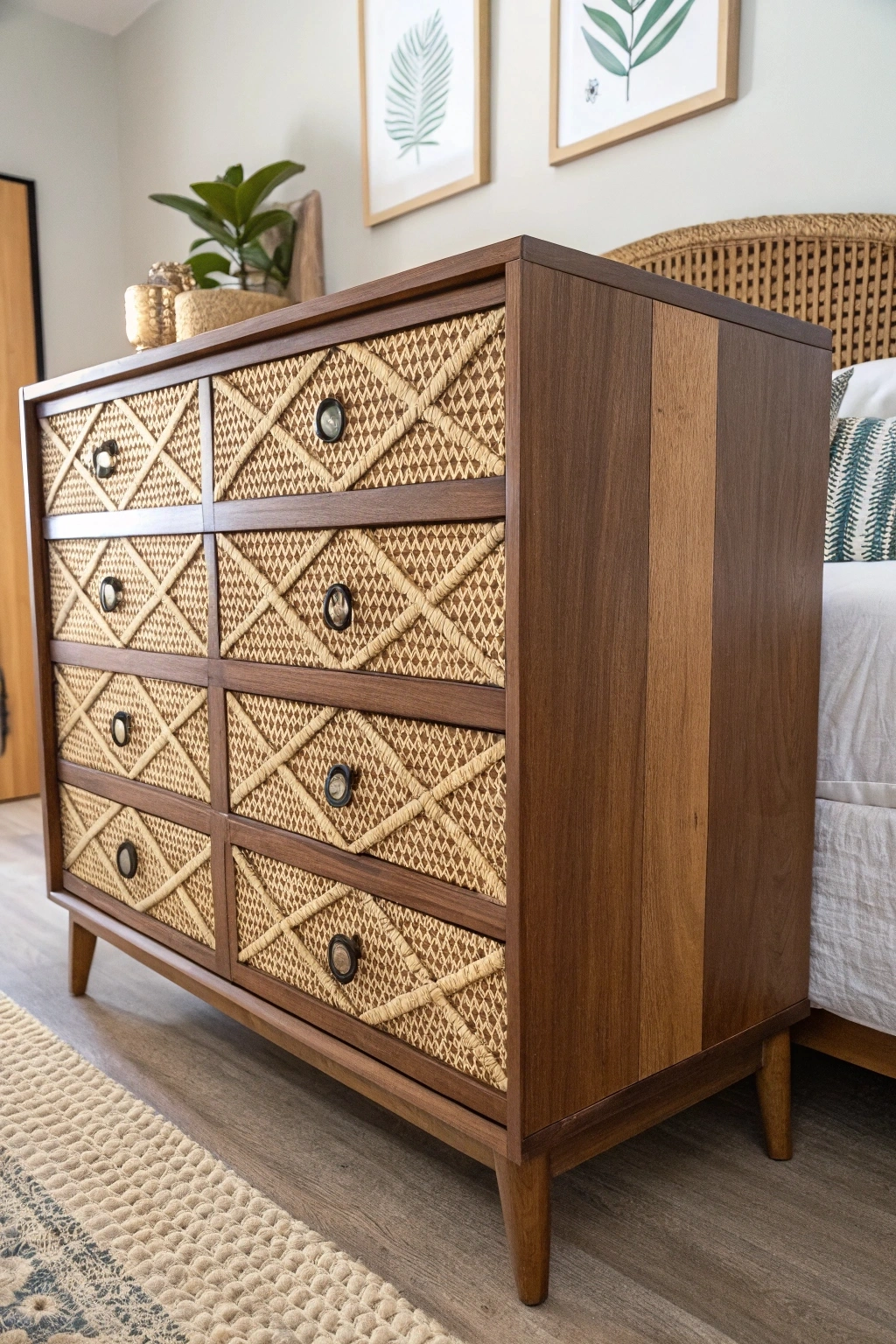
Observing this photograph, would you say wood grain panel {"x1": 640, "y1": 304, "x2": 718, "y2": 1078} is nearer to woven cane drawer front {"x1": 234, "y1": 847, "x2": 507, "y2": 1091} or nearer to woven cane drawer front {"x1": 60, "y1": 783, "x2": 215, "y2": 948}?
woven cane drawer front {"x1": 234, "y1": 847, "x2": 507, "y2": 1091}

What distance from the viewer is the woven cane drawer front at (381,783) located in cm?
86

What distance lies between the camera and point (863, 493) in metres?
1.22

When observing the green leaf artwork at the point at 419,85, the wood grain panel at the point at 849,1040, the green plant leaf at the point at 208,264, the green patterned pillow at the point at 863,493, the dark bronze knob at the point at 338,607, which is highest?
the green leaf artwork at the point at 419,85

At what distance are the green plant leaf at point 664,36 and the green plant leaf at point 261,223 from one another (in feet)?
3.21

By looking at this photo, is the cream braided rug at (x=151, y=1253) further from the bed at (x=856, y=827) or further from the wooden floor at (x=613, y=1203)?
the bed at (x=856, y=827)

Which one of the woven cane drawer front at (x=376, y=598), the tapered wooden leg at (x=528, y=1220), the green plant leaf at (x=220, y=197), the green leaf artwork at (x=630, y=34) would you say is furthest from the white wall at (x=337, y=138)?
the tapered wooden leg at (x=528, y=1220)

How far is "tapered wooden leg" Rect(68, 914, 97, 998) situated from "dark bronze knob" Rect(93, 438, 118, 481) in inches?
27.3

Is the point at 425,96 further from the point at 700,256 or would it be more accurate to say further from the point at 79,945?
the point at 79,945

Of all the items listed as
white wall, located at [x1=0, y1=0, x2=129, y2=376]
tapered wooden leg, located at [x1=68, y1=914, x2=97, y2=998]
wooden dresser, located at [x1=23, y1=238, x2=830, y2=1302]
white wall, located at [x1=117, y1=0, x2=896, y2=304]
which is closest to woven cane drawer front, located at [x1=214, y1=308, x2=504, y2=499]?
wooden dresser, located at [x1=23, y1=238, x2=830, y2=1302]

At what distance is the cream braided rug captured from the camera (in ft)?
2.81

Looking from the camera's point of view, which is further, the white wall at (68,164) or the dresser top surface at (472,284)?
the white wall at (68,164)

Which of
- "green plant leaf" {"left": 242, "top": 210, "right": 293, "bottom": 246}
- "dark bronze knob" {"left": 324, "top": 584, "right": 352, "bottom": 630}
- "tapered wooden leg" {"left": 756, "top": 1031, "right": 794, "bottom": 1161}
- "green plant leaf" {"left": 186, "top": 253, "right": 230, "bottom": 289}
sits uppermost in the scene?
"green plant leaf" {"left": 242, "top": 210, "right": 293, "bottom": 246}

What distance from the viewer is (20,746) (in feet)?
9.85

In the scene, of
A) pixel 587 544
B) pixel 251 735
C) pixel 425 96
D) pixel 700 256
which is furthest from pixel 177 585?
pixel 425 96
